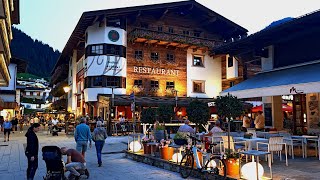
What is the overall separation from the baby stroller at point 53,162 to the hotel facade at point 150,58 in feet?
62.3

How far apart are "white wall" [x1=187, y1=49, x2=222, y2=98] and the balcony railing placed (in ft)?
6.41

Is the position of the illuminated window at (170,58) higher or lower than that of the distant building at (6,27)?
higher

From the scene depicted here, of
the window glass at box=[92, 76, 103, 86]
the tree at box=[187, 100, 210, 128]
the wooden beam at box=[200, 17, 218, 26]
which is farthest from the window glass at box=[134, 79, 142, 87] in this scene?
the tree at box=[187, 100, 210, 128]

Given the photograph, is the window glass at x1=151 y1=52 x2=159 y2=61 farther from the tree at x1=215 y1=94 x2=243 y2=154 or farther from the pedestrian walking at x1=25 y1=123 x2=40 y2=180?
the pedestrian walking at x1=25 y1=123 x2=40 y2=180

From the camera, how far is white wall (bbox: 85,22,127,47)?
3109 cm

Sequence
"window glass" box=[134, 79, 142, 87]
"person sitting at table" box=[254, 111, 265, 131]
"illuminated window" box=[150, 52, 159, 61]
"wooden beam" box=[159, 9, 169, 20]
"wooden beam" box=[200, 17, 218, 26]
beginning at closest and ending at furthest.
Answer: "person sitting at table" box=[254, 111, 265, 131] → "window glass" box=[134, 79, 142, 87] → "wooden beam" box=[159, 9, 169, 20] → "illuminated window" box=[150, 52, 159, 61] → "wooden beam" box=[200, 17, 218, 26]

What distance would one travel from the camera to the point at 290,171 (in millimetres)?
9047

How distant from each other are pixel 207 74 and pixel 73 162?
2882 cm

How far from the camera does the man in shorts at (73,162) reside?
8984mm

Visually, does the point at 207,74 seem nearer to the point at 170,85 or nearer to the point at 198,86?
the point at 198,86

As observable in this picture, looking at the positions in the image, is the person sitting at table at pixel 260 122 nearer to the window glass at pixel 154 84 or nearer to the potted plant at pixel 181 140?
the potted plant at pixel 181 140

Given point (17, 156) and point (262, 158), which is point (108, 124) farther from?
point (262, 158)

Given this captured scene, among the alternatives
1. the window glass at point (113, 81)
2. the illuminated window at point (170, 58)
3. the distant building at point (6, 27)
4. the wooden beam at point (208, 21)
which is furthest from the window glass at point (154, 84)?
the distant building at point (6, 27)

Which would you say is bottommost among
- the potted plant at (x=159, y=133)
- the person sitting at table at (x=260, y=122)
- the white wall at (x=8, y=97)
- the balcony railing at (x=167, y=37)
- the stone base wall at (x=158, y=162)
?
the stone base wall at (x=158, y=162)
